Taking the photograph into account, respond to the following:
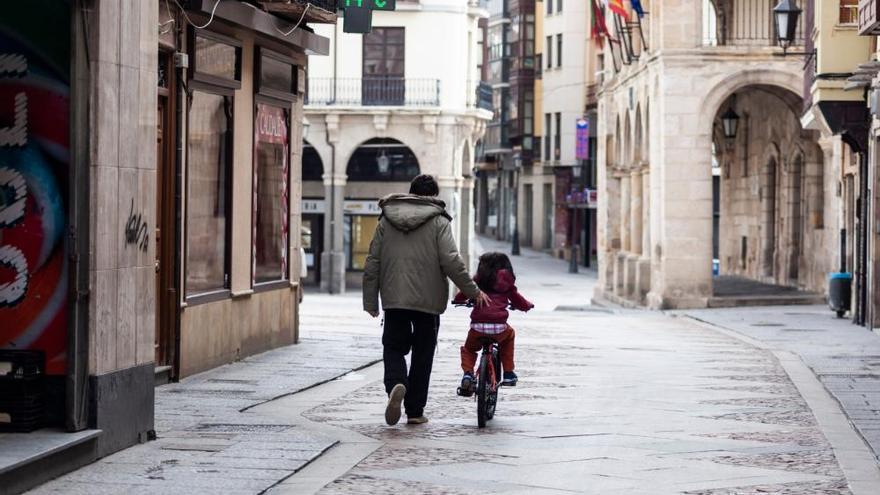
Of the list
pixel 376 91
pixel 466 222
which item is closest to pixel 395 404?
pixel 376 91

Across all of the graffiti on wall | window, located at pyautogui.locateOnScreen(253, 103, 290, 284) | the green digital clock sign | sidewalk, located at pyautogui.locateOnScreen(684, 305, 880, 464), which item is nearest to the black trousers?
the graffiti on wall

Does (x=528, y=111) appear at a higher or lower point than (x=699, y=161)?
higher

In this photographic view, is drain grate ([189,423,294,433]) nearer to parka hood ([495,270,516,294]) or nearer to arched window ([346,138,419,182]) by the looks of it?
parka hood ([495,270,516,294])

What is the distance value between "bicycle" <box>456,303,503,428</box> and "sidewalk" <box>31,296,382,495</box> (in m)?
1.25

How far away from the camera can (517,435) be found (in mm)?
12648

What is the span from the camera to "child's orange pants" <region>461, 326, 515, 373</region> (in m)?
13.6

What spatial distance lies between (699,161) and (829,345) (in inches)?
567

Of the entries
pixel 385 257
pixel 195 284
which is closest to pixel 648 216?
pixel 195 284

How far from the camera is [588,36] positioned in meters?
82.4

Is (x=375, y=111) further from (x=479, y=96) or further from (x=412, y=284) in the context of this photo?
(x=412, y=284)

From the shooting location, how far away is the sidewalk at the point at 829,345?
49.6ft

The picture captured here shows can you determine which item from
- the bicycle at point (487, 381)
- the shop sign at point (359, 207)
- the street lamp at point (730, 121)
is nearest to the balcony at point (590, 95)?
the shop sign at point (359, 207)

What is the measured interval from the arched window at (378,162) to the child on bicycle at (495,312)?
138ft

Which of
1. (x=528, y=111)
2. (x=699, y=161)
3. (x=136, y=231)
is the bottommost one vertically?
(x=136, y=231)
